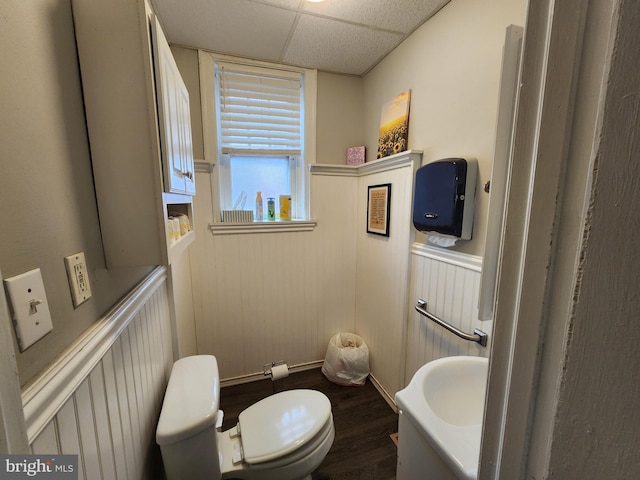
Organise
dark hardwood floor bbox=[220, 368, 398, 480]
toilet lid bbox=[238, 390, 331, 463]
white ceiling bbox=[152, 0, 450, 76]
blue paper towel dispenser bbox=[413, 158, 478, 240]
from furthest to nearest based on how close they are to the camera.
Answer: dark hardwood floor bbox=[220, 368, 398, 480] < white ceiling bbox=[152, 0, 450, 76] < blue paper towel dispenser bbox=[413, 158, 478, 240] < toilet lid bbox=[238, 390, 331, 463]

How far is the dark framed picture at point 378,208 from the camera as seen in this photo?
1.81m

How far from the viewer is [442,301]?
144cm

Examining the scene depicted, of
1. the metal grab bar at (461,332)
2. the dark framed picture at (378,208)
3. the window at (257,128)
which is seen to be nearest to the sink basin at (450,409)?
the metal grab bar at (461,332)

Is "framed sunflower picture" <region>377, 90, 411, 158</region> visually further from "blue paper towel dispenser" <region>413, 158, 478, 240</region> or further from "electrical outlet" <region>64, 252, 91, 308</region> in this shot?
"electrical outlet" <region>64, 252, 91, 308</region>

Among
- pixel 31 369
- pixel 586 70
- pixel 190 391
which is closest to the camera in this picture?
pixel 586 70

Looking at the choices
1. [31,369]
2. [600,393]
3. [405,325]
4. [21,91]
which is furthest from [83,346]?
[405,325]

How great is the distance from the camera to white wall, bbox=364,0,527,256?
1.13 meters

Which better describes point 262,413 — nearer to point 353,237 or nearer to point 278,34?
point 353,237

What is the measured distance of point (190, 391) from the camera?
39.6 inches

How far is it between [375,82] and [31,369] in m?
2.21

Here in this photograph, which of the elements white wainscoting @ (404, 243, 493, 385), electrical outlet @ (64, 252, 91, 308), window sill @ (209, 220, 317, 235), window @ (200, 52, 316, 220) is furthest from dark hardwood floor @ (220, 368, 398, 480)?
electrical outlet @ (64, 252, 91, 308)

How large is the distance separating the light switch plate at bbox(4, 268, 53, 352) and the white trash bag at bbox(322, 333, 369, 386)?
1.87 metres

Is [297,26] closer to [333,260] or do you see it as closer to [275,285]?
[333,260]

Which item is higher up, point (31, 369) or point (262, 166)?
point (262, 166)
